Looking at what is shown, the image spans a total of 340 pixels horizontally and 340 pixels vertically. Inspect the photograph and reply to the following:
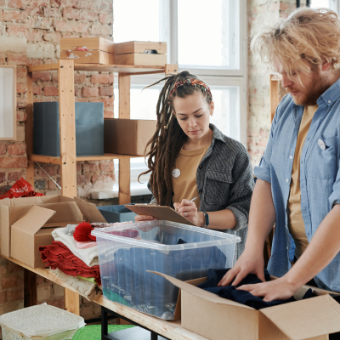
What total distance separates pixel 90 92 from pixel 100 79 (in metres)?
0.11

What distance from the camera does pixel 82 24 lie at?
2.96 m

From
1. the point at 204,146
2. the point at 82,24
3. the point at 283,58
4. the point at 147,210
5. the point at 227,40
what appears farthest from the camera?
the point at 227,40

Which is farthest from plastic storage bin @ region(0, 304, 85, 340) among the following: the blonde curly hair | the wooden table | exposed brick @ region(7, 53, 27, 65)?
the blonde curly hair

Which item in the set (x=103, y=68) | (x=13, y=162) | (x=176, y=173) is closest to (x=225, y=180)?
(x=176, y=173)

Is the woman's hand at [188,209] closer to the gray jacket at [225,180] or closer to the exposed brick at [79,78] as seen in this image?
the gray jacket at [225,180]

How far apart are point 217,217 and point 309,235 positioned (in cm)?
49

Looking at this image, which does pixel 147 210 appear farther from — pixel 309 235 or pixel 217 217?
pixel 309 235

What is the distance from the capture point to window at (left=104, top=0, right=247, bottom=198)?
3.44 m

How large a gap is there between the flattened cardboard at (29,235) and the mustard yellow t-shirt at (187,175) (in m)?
0.52

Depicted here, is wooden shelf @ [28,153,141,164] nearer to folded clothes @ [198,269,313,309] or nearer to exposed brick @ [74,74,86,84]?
exposed brick @ [74,74,86,84]

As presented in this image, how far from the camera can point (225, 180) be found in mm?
1923

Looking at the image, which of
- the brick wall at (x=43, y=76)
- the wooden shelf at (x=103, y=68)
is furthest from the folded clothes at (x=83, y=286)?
the wooden shelf at (x=103, y=68)

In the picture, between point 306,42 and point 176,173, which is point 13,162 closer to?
point 176,173

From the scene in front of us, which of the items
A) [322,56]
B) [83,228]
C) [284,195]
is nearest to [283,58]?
[322,56]
